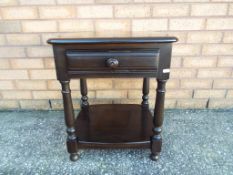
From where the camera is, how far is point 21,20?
1713 millimetres

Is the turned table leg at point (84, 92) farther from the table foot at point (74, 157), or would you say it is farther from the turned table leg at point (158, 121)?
the turned table leg at point (158, 121)

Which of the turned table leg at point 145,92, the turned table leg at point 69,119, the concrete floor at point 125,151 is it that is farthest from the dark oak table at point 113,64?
the turned table leg at point 145,92

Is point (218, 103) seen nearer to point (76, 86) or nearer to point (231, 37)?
point (231, 37)

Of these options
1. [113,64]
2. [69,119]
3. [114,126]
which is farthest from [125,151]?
[113,64]

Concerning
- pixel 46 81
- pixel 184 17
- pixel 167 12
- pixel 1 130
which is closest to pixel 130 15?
pixel 167 12

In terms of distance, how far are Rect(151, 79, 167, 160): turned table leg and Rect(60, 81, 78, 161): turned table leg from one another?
49 cm

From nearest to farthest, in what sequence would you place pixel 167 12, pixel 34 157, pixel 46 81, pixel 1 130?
pixel 34 157 → pixel 167 12 → pixel 1 130 → pixel 46 81

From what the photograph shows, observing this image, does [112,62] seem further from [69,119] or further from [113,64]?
[69,119]

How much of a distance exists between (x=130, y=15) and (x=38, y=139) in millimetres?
1131

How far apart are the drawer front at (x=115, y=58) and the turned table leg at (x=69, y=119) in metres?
0.16

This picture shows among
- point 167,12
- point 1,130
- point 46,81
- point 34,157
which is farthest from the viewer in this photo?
point 46,81

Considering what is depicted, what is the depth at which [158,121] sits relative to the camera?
54.5 inches

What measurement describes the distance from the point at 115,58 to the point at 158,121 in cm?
48

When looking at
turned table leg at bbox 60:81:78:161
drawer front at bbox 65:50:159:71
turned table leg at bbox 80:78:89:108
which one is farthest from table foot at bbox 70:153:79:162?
drawer front at bbox 65:50:159:71
